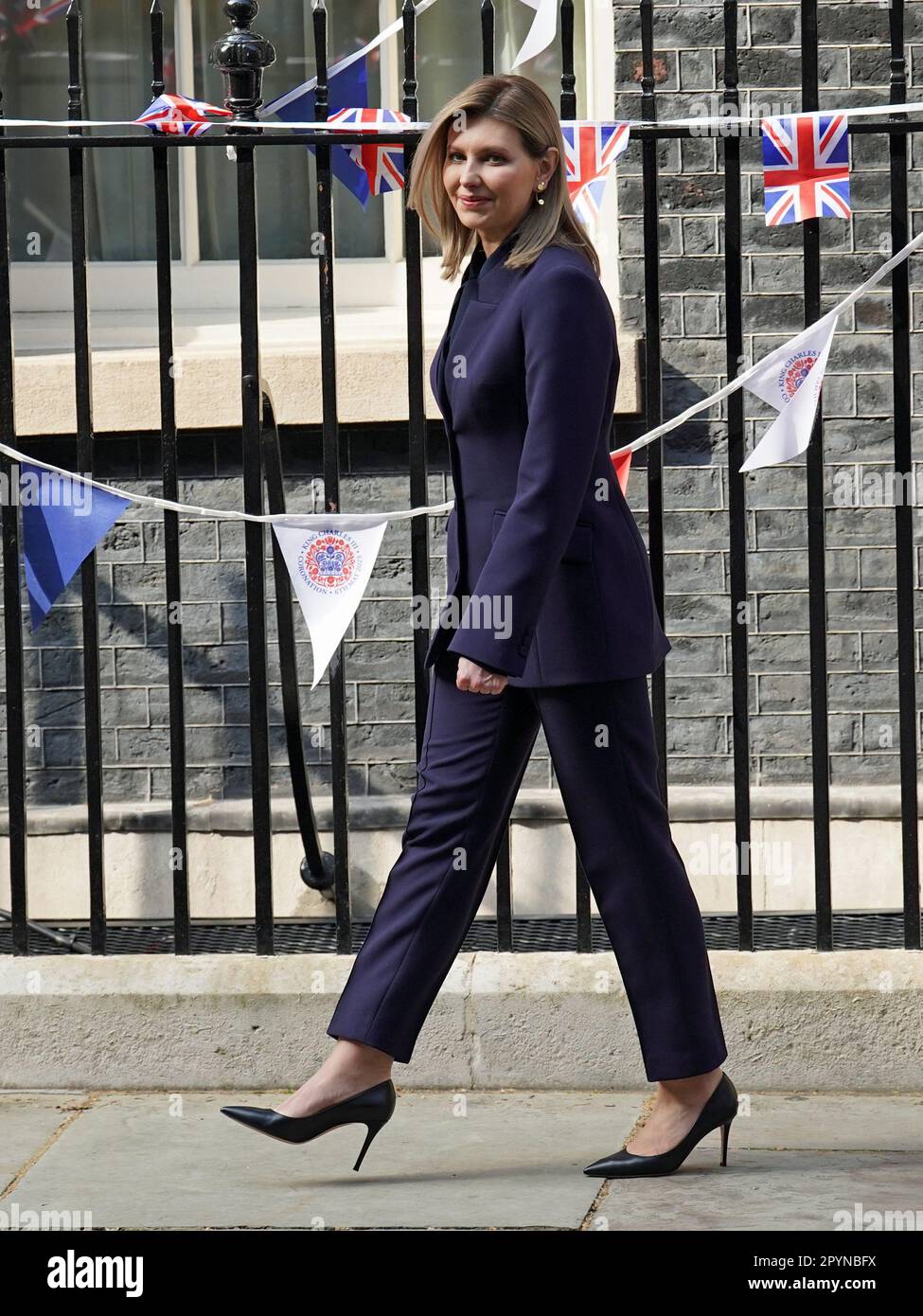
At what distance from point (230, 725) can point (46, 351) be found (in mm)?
1420

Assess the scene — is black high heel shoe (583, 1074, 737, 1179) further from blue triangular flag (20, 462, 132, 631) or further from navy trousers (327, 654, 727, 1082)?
blue triangular flag (20, 462, 132, 631)

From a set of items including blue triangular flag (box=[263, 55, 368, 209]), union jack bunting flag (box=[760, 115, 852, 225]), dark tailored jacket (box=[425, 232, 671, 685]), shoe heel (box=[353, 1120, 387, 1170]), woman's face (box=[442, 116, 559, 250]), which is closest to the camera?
dark tailored jacket (box=[425, 232, 671, 685])

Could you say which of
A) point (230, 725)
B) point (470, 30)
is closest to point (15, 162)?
point (470, 30)

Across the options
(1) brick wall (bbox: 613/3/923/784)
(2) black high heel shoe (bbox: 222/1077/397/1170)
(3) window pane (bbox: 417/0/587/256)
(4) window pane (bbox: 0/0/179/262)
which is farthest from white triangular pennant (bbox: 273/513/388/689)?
(4) window pane (bbox: 0/0/179/262)

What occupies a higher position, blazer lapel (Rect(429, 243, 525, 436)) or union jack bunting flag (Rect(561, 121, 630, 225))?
union jack bunting flag (Rect(561, 121, 630, 225))

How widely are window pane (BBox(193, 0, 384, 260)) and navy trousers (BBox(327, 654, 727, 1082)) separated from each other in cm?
296

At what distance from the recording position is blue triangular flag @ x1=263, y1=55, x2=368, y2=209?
4.05 metres

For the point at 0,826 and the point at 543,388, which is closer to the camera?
the point at 543,388

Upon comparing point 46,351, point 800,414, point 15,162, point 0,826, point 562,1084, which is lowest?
point 562,1084

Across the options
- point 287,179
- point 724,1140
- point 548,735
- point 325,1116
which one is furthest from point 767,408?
point 325,1116

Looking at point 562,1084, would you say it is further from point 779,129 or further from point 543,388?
point 779,129

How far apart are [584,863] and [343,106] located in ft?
6.88

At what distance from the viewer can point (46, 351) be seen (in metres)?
5.67

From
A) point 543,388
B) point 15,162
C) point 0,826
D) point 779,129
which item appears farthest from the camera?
point 15,162
